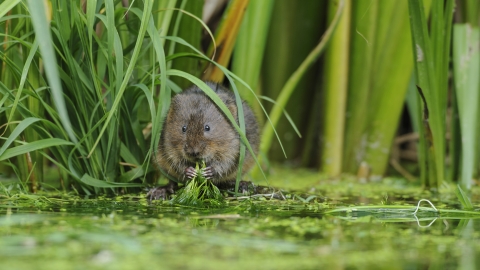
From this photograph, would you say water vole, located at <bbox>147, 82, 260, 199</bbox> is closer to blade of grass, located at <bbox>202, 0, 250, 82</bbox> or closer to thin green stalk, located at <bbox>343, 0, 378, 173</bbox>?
blade of grass, located at <bbox>202, 0, 250, 82</bbox>

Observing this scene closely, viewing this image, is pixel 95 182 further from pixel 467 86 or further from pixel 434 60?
pixel 467 86

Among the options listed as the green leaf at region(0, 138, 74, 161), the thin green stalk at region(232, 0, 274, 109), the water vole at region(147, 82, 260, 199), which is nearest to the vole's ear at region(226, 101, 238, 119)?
the water vole at region(147, 82, 260, 199)

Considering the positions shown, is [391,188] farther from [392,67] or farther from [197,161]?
[197,161]

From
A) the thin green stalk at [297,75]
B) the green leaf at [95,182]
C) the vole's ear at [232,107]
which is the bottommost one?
the green leaf at [95,182]

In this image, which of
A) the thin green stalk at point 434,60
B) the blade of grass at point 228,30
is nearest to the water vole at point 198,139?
the blade of grass at point 228,30

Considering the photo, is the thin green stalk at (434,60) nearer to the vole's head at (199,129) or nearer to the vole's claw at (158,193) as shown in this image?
the vole's head at (199,129)

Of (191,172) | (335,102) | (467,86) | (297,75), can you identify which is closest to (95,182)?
(191,172)

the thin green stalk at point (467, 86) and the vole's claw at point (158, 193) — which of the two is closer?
the vole's claw at point (158, 193)

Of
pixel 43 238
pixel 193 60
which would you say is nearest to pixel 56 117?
pixel 193 60
